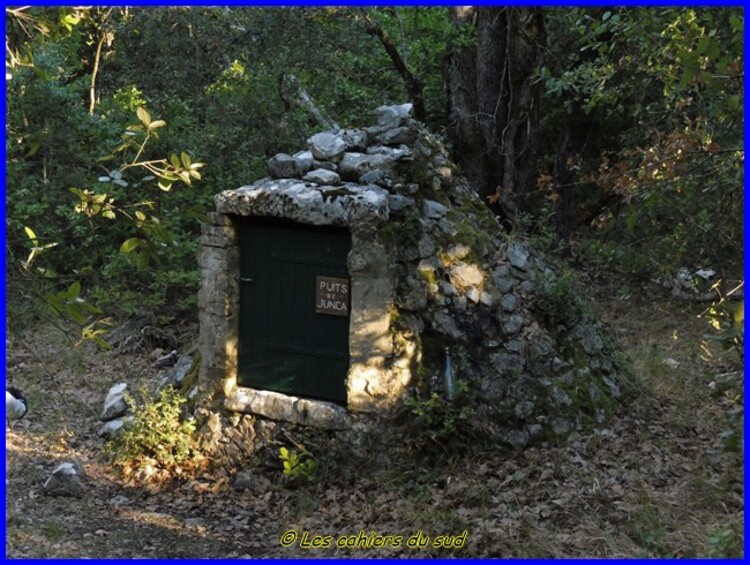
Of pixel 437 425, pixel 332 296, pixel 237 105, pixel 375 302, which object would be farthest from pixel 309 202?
pixel 237 105

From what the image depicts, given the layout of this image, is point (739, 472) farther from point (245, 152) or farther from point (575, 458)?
point (245, 152)

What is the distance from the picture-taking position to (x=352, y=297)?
7473 millimetres

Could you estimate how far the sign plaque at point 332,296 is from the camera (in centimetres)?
758

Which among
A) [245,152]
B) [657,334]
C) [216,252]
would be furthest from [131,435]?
[657,334]

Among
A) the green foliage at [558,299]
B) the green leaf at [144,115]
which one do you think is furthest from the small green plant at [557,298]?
the green leaf at [144,115]

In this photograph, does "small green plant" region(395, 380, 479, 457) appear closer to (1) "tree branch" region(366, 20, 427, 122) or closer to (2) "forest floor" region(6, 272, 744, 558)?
(2) "forest floor" region(6, 272, 744, 558)

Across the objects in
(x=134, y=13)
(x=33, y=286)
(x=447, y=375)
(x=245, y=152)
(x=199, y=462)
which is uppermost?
(x=134, y=13)

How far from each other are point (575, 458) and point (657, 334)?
13.5ft

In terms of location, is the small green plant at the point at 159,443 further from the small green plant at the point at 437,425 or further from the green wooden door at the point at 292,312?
the small green plant at the point at 437,425

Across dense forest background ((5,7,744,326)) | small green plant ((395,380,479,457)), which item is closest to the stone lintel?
small green plant ((395,380,479,457))

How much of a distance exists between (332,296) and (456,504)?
1835 millimetres

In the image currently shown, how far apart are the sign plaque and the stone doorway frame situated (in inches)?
4.6

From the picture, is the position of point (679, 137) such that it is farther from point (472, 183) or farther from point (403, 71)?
point (403, 71)

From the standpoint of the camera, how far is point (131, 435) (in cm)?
816
